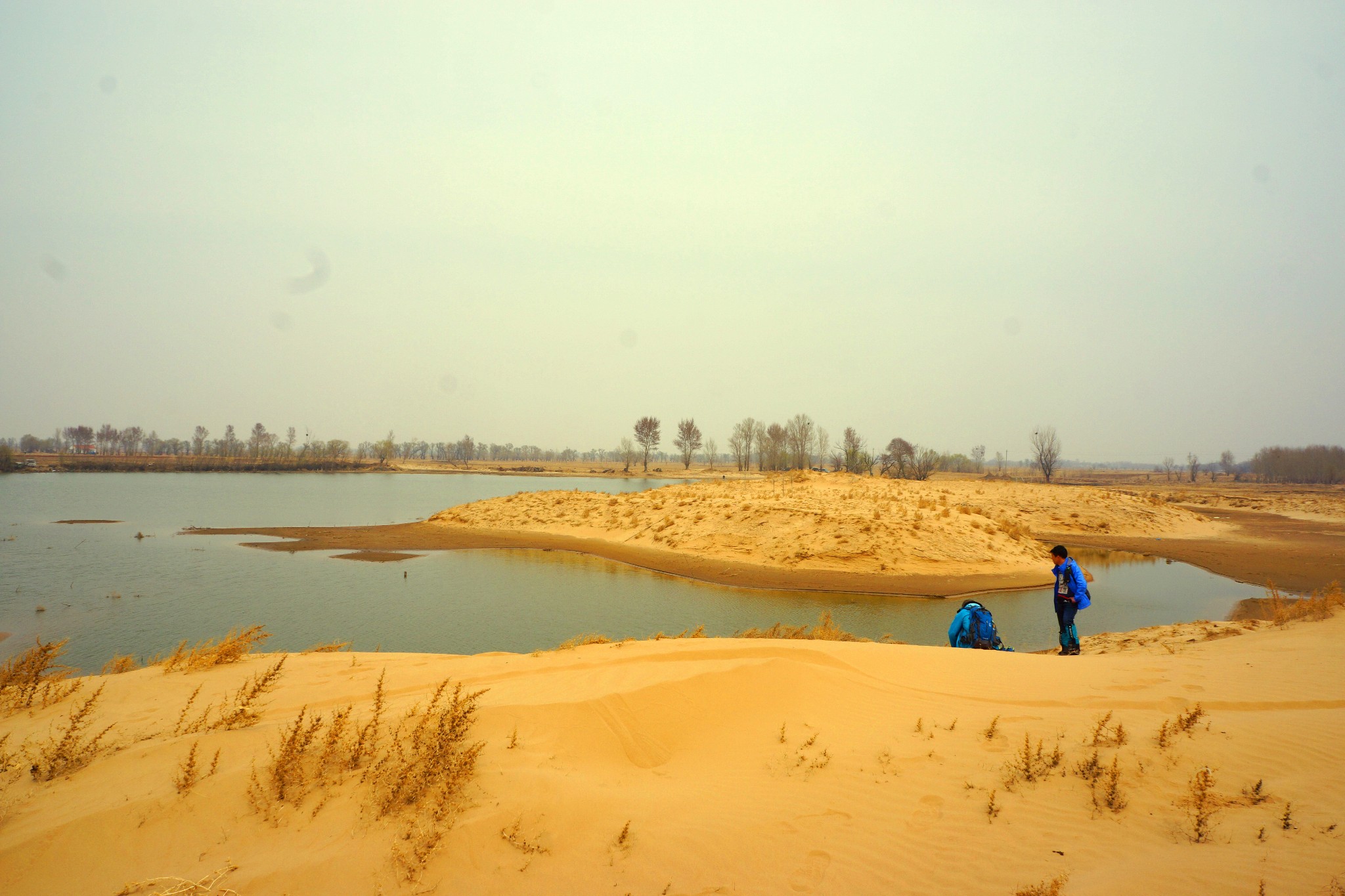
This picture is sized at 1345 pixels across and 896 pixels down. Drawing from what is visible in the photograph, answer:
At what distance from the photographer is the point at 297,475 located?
89.9 meters

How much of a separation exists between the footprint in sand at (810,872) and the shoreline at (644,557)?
1672cm

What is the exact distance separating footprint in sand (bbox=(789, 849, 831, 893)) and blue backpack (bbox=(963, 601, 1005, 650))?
348 inches

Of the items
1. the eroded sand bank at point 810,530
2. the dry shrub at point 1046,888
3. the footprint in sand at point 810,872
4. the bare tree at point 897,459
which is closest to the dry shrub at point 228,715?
the footprint in sand at point 810,872

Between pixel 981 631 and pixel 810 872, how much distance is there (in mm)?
9438

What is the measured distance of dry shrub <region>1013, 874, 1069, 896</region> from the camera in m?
3.41

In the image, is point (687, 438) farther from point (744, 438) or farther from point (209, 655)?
point (209, 655)

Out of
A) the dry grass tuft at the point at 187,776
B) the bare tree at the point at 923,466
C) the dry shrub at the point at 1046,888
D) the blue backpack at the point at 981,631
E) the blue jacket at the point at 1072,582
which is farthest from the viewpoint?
the bare tree at the point at 923,466

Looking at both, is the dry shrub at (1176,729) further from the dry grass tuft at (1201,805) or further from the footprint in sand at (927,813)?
the footprint in sand at (927,813)

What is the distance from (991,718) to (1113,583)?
19723 mm

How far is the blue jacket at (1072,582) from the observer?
1105 centimetres

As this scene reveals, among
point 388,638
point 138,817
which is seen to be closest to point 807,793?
point 138,817

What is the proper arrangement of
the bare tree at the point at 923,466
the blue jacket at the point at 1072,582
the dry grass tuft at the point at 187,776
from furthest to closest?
1. the bare tree at the point at 923,466
2. the blue jacket at the point at 1072,582
3. the dry grass tuft at the point at 187,776

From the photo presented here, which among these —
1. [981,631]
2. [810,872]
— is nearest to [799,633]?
[981,631]

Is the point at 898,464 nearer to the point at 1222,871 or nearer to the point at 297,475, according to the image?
the point at 1222,871
